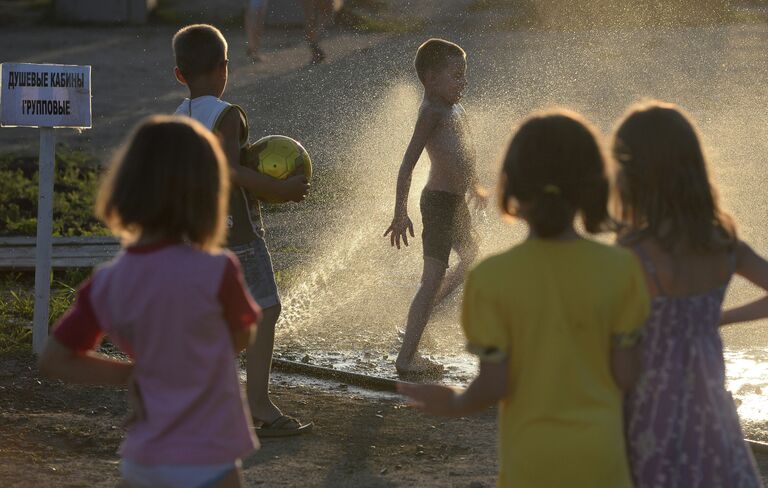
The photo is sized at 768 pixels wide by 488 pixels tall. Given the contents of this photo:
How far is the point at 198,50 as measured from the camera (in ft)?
16.3

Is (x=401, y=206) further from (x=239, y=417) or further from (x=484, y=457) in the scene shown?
(x=239, y=417)

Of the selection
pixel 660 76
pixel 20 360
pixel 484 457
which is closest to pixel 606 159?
pixel 484 457

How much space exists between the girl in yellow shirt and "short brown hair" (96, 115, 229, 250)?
1.90 feet

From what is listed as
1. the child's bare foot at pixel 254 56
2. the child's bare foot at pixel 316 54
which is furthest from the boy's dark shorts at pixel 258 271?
the child's bare foot at pixel 254 56

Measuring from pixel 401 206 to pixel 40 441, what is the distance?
1890 mm

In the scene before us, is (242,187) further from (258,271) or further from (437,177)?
(437,177)

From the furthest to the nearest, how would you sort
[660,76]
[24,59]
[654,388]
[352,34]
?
1. [352,34]
2. [24,59]
3. [660,76]
4. [654,388]

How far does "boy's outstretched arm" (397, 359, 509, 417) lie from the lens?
9.18 ft

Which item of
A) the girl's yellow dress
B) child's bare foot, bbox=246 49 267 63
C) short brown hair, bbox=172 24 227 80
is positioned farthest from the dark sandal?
child's bare foot, bbox=246 49 267 63

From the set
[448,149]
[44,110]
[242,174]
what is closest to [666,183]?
[242,174]

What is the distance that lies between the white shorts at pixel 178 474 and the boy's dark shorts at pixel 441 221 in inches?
135

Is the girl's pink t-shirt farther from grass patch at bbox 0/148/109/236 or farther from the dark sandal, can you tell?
grass patch at bbox 0/148/109/236

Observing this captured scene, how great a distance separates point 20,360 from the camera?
6625 millimetres

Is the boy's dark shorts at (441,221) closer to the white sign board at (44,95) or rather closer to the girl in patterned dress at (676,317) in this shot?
the white sign board at (44,95)
